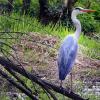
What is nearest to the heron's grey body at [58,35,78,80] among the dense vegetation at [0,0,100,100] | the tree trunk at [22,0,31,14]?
the dense vegetation at [0,0,100,100]

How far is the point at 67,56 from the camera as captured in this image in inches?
220

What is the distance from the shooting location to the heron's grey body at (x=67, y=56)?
5.40 meters

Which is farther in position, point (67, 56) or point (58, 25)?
point (58, 25)

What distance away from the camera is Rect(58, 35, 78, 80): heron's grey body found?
540cm

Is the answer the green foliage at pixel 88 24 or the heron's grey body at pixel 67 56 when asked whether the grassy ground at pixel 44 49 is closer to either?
the heron's grey body at pixel 67 56

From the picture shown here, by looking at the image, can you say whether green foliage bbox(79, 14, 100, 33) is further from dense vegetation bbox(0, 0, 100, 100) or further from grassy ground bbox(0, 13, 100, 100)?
grassy ground bbox(0, 13, 100, 100)

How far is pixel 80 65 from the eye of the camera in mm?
10586

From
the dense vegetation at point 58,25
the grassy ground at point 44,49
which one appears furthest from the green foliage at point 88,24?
the grassy ground at point 44,49

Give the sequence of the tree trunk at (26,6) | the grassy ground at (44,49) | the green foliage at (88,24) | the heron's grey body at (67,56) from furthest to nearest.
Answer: the green foliage at (88,24), the tree trunk at (26,6), the grassy ground at (44,49), the heron's grey body at (67,56)

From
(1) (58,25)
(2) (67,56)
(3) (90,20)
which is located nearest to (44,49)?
(1) (58,25)

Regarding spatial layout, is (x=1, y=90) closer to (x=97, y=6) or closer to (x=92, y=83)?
(x=92, y=83)

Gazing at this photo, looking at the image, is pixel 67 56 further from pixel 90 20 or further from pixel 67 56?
pixel 90 20

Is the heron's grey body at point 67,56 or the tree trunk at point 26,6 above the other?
the heron's grey body at point 67,56

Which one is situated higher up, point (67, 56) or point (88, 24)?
point (67, 56)
